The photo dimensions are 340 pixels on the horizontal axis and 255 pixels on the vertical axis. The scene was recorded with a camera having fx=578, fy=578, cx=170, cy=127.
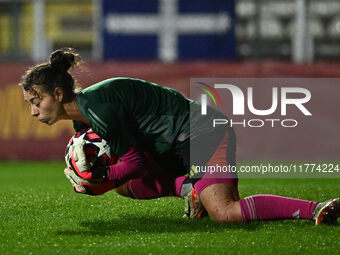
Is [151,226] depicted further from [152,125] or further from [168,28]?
[168,28]

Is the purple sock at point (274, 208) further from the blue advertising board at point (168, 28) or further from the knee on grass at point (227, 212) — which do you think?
the blue advertising board at point (168, 28)

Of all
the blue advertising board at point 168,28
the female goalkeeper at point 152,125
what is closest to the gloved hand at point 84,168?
the female goalkeeper at point 152,125

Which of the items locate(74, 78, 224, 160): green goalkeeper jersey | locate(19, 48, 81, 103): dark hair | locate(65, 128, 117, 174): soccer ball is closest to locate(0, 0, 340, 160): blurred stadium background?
locate(65, 128, 117, 174): soccer ball

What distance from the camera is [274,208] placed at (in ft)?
12.2

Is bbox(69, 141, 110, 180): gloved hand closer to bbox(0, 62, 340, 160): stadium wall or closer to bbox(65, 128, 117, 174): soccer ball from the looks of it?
bbox(65, 128, 117, 174): soccer ball

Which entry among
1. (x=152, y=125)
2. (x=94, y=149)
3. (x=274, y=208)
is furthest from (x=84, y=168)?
(x=274, y=208)

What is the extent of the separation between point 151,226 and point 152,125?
0.66 metres

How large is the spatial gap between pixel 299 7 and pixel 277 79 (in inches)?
94.3

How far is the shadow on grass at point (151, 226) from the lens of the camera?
3615 mm

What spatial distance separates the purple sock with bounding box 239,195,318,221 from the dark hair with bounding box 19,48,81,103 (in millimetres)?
1333

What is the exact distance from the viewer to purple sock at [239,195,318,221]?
3.69 meters

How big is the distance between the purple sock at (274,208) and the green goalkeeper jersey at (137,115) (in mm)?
603

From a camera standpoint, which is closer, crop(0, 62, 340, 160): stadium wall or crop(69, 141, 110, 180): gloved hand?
crop(69, 141, 110, 180): gloved hand

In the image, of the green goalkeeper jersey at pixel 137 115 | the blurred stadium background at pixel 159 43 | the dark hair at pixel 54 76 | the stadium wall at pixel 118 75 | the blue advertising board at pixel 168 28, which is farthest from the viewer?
the blue advertising board at pixel 168 28
